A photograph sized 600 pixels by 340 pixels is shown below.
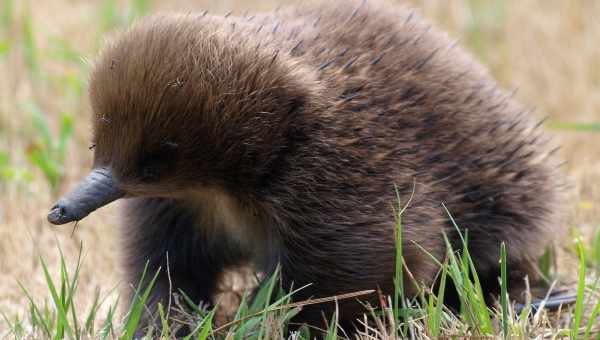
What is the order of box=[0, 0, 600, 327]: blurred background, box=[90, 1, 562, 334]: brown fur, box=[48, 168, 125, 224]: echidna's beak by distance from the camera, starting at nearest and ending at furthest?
box=[48, 168, 125, 224]: echidna's beak
box=[90, 1, 562, 334]: brown fur
box=[0, 0, 600, 327]: blurred background

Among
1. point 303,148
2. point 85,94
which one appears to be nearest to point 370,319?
point 303,148

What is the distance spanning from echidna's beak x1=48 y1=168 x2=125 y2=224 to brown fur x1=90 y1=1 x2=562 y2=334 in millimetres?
35

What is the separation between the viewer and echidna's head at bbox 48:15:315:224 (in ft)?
8.63

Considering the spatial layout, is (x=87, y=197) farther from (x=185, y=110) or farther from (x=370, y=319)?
(x=370, y=319)

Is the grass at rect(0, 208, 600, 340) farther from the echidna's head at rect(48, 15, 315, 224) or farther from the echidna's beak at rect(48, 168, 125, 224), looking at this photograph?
the echidna's head at rect(48, 15, 315, 224)

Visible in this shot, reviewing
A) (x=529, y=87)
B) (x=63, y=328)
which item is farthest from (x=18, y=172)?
(x=529, y=87)

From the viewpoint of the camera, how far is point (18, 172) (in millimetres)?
4504

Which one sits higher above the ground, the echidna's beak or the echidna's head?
the echidna's head

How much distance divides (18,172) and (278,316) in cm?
216

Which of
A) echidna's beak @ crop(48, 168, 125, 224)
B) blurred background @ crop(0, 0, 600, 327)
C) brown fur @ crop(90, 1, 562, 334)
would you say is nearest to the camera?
echidna's beak @ crop(48, 168, 125, 224)

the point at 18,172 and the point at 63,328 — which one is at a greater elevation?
the point at 63,328

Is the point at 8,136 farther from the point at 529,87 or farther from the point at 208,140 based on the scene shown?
the point at 529,87

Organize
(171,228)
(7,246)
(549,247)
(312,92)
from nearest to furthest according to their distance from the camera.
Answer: (312,92) < (171,228) < (549,247) < (7,246)

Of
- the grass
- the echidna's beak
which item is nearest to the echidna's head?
the echidna's beak
